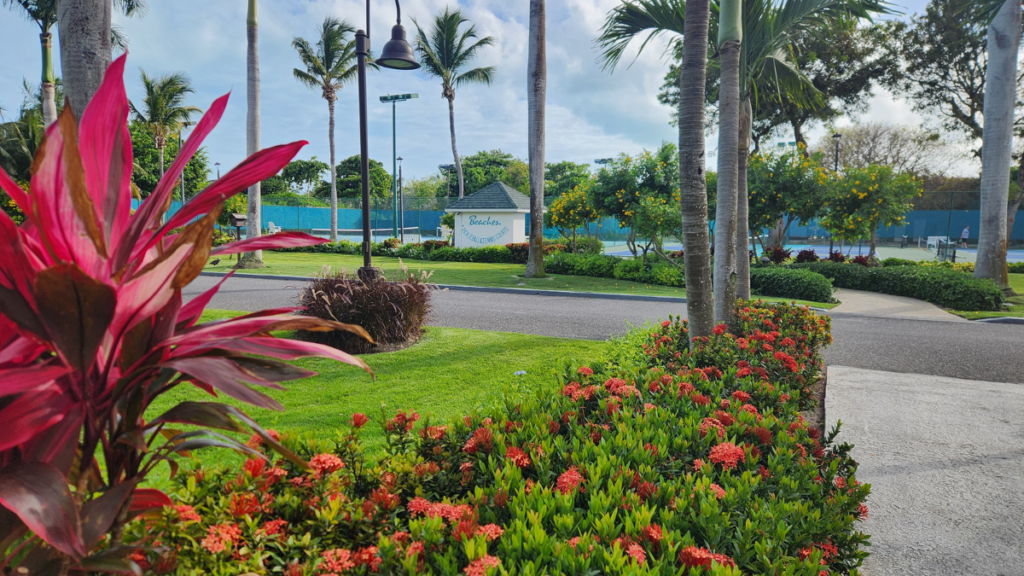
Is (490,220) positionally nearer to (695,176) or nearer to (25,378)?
(695,176)

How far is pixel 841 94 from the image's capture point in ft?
82.6

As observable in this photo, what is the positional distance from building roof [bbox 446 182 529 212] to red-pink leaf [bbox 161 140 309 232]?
25065 mm

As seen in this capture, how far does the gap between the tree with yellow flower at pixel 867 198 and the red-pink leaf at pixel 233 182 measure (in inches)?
760

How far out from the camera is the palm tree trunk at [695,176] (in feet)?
15.9

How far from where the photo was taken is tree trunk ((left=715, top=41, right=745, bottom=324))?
562 centimetres

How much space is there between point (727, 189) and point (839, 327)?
200 inches

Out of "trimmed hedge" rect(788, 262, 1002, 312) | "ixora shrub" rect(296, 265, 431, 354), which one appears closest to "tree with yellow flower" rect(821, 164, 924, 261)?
"trimmed hedge" rect(788, 262, 1002, 312)

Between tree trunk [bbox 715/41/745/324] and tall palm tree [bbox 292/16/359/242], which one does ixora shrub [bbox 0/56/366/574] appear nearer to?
tree trunk [bbox 715/41/745/324]

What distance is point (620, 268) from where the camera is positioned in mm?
16953

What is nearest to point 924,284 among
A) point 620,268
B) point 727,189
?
point 620,268

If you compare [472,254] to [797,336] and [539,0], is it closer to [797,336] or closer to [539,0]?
[539,0]

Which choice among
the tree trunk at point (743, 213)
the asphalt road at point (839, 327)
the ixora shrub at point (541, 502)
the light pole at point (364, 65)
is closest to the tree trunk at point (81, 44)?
the ixora shrub at point (541, 502)

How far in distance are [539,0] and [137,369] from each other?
52.6ft

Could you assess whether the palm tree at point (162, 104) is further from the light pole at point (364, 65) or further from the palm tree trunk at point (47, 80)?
the light pole at point (364, 65)
